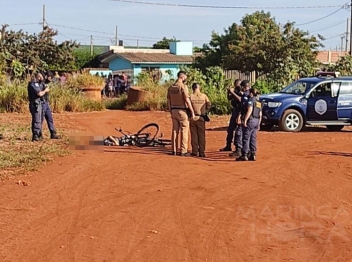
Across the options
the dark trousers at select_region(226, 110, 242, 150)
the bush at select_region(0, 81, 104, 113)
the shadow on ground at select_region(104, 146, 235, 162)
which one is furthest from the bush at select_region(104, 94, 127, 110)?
the dark trousers at select_region(226, 110, 242, 150)

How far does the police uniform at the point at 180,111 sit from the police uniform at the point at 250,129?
1271 millimetres

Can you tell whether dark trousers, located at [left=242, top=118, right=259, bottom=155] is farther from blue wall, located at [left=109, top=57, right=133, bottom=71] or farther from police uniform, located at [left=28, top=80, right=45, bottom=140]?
blue wall, located at [left=109, top=57, right=133, bottom=71]

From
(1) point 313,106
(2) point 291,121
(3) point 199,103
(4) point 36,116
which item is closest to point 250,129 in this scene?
(3) point 199,103

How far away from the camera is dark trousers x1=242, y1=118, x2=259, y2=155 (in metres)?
13.8

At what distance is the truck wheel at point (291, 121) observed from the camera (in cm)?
2030

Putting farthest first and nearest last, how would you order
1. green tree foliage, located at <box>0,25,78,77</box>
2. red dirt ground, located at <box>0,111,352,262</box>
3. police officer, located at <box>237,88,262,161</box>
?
1. green tree foliage, located at <box>0,25,78,77</box>
2. police officer, located at <box>237,88,262,161</box>
3. red dirt ground, located at <box>0,111,352,262</box>

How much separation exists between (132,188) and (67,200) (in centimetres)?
129

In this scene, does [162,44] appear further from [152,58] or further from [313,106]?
[313,106]

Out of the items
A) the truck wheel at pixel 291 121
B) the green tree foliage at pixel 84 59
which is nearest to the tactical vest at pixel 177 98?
the truck wheel at pixel 291 121

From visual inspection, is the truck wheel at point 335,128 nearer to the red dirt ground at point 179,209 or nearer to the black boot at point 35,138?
the red dirt ground at point 179,209

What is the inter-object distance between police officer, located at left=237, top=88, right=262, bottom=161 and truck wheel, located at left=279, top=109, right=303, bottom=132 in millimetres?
6407

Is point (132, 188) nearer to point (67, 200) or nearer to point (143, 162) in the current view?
point (67, 200)

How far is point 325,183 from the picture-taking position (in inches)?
450

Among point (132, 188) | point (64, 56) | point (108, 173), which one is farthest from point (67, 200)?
point (64, 56)
